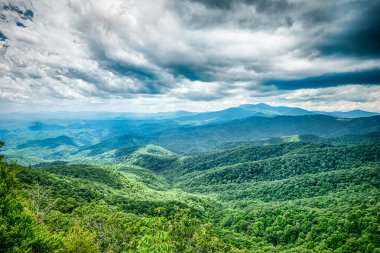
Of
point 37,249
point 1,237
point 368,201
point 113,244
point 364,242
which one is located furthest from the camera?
point 368,201

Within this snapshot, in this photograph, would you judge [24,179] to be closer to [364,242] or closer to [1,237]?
[1,237]

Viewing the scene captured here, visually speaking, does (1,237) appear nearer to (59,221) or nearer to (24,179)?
(59,221)

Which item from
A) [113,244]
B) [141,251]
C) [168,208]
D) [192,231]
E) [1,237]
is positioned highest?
[1,237]

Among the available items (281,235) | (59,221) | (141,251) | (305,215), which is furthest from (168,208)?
(141,251)

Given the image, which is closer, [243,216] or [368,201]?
[368,201]

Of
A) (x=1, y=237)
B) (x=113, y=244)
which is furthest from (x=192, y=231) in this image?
(x=1, y=237)

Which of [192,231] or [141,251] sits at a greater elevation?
[141,251]

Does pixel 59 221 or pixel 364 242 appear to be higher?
pixel 59 221

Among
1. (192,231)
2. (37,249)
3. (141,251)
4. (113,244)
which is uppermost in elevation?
(37,249)

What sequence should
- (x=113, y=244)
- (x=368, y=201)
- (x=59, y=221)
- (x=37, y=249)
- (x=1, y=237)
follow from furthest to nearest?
(x=368, y=201) < (x=59, y=221) < (x=113, y=244) < (x=37, y=249) < (x=1, y=237)
